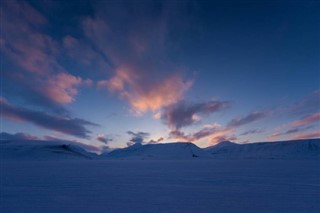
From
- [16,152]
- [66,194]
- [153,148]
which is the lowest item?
[66,194]

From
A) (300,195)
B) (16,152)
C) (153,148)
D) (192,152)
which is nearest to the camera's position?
(300,195)

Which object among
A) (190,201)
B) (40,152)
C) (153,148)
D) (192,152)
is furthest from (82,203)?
(153,148)

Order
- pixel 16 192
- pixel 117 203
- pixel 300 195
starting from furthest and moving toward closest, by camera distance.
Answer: pixel 16 192 → pixel 300 195 → pixel 117 203

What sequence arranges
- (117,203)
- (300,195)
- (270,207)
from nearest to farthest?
(270,207), (117,203), (300,195)

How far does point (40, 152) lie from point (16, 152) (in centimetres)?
813

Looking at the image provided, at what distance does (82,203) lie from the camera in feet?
19.3

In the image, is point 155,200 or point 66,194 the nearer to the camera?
point 155,200

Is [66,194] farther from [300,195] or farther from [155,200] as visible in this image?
[300,195]

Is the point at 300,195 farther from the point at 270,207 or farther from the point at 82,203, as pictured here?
the point at 82,203

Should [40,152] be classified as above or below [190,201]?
above

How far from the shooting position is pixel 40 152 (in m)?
87.9

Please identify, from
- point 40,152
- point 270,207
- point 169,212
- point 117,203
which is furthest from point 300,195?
point 40,152

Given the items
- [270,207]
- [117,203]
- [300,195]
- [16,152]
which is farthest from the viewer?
[16,152]

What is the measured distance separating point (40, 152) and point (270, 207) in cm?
9815
